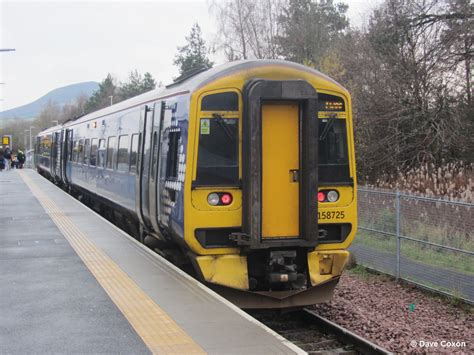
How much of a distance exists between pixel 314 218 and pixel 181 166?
174 cm

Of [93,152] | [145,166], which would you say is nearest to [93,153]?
[93,152]

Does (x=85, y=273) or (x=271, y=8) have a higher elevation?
(x=271, y=8)

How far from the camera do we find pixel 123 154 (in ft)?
40.2

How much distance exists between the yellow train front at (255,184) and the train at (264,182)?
0.04 feet

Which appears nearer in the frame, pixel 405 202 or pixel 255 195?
pixel 255 195

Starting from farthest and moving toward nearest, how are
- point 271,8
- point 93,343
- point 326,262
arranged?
point 271,8 → point 326,262 → point 93,343

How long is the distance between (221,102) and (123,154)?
17.2ft

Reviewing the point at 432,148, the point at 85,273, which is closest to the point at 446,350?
the point at 85,273

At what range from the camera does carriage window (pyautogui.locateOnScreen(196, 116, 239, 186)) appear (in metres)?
7.38

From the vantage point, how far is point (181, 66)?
59.6 meters

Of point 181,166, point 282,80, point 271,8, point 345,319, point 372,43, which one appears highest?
point 271,8

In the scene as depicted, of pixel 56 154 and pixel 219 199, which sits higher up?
pixel 56 154

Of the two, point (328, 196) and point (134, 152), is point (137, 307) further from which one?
point (134, 152)

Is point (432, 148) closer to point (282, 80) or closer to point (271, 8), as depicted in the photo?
point (282, 80)
